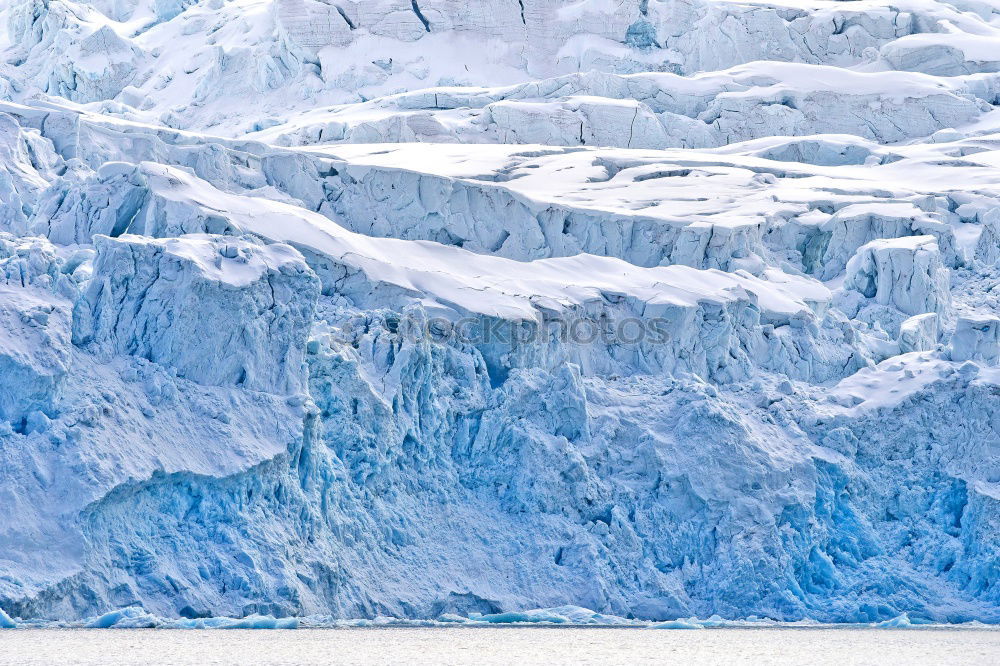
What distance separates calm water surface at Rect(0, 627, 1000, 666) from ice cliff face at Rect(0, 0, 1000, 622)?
0.29 m

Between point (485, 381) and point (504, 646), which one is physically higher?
point (485, 381)

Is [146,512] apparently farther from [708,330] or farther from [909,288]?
[909,288]

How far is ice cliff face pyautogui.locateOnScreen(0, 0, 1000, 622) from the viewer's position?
47.8 ft

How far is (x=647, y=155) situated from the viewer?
2525 centimetres

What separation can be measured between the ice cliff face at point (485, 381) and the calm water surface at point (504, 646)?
0.29m

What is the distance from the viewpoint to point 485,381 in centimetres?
1702

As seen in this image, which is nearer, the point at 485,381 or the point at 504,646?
the point at 504,646

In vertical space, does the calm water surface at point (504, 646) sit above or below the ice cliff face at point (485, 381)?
below

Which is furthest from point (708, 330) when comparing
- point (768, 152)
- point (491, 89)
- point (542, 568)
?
point (491, 89)

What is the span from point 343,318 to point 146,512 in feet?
11.2

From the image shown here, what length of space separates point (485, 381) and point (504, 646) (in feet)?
9.28

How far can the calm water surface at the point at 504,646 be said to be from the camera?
44.3ft

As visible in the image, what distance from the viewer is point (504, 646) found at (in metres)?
15.6

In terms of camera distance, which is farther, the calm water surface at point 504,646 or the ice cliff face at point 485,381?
the ice cliff face at point 485,381
